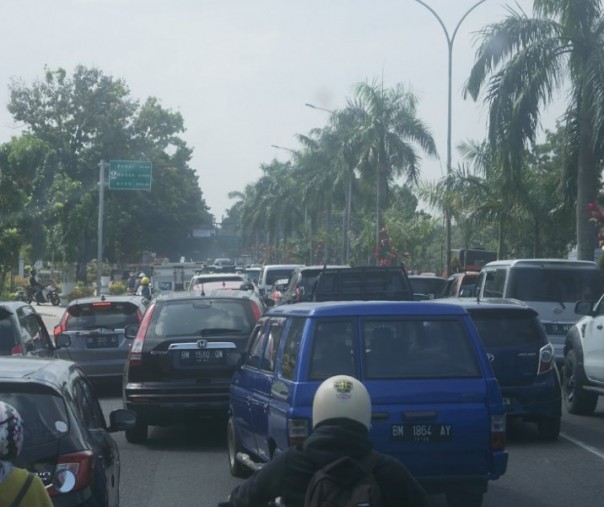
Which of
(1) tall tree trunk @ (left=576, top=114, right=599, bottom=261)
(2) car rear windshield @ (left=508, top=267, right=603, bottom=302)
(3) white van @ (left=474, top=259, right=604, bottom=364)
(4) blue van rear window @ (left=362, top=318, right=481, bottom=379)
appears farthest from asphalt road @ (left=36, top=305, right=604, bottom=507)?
(1) tall tree trunk @ (left=576, top=114, right=599, bottom=261)

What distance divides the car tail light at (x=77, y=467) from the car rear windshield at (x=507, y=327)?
729 cm

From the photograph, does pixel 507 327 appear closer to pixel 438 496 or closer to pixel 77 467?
pixel 438 496

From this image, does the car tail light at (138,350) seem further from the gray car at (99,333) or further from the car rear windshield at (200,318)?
the gray car at (99,333)

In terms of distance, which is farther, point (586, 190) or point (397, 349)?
point (586, 190)

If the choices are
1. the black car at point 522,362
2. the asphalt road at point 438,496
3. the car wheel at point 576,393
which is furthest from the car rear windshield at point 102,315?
the black car at point 522,362

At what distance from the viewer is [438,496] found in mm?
9961

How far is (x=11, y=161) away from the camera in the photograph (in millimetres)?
32219

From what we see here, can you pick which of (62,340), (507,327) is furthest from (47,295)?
(507,327)

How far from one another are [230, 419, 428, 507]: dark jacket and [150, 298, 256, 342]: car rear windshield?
332 inches

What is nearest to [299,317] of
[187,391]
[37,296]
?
[187,391]

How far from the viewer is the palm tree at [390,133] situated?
4680cm

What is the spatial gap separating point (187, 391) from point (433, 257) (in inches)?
2548

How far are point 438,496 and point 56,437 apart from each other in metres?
4.83

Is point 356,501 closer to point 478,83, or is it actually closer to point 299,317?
point 299,317
